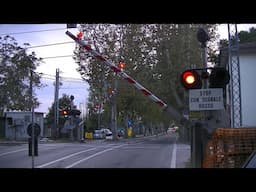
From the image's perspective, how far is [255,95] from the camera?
30250mm

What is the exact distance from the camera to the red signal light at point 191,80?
9312 mm

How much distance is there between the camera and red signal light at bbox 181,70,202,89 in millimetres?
9312

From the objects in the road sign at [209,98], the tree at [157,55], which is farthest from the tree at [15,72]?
the road sign at [209,98]

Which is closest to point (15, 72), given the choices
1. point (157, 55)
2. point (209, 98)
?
point (157, 55)

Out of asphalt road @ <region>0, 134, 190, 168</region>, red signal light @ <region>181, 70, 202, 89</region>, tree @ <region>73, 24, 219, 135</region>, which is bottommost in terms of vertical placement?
asphalt road @ <region>0, 134, 190, 168</region>

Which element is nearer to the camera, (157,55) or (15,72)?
(157,55)

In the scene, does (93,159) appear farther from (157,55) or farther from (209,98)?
(209,98)

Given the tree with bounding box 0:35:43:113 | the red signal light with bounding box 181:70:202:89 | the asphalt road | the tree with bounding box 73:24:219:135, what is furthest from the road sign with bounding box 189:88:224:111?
the tree with bounding box 0:35:43:113

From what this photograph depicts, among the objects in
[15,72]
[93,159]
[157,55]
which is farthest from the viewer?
[15,72]

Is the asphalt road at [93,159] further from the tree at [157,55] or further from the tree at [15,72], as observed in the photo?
the tree at [15,72]

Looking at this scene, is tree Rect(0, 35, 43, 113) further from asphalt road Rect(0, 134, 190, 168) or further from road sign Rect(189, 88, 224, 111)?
road sign Rect(189, 88, 224, 111)

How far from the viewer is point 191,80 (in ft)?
30.9

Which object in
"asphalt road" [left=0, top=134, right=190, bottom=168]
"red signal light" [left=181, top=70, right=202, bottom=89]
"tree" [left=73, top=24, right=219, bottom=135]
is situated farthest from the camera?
"tree" [left=73, top=24, right=219, bottom=135]
